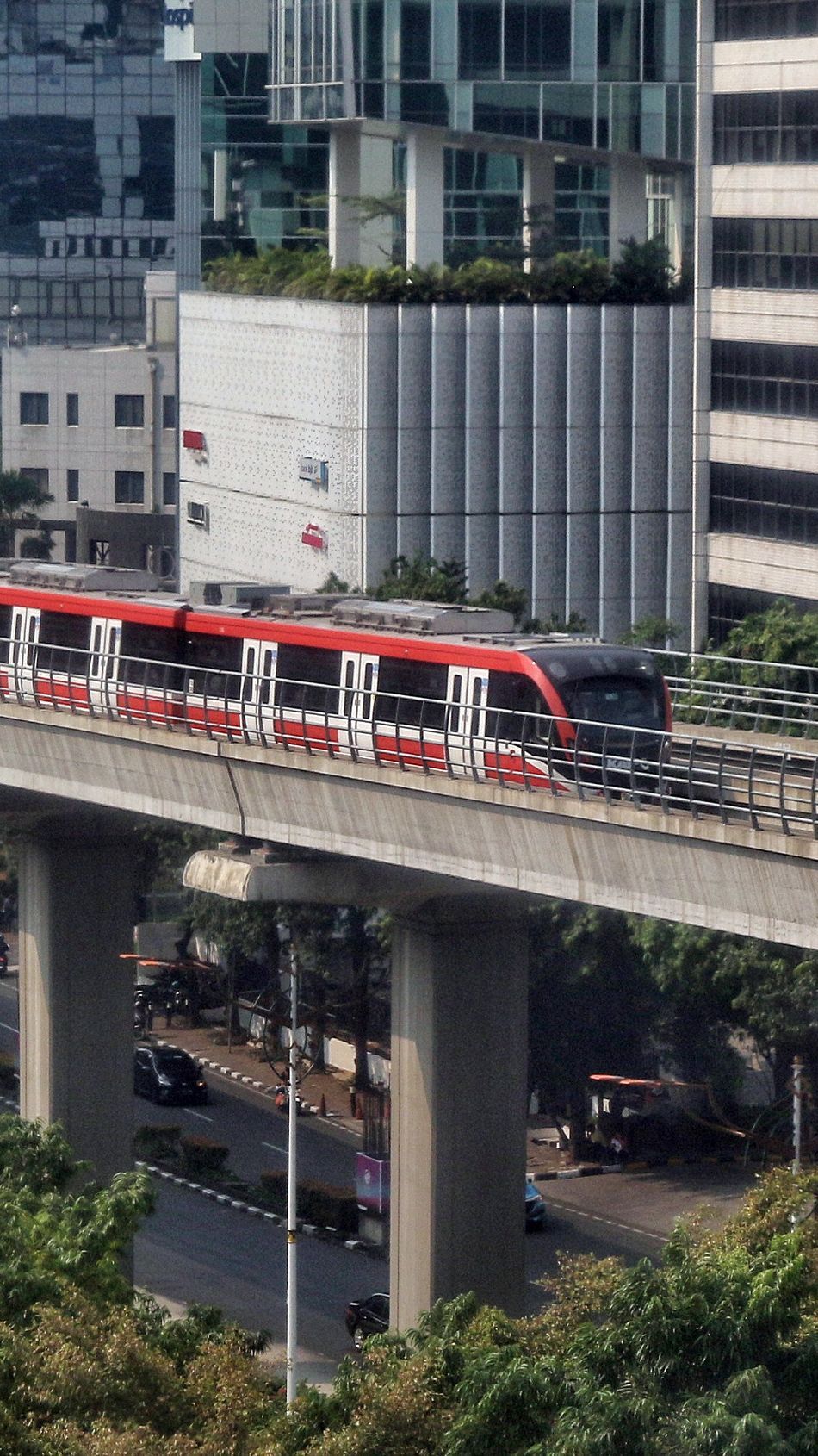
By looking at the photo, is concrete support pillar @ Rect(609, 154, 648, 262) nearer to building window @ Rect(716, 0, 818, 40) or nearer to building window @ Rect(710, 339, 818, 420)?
building window @ Rect(710, 339, 818, 420)

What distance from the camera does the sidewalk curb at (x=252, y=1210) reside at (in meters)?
60.2

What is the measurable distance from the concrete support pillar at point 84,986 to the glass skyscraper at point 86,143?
119 m

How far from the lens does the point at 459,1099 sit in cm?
4306

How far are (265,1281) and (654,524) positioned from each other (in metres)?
31.2

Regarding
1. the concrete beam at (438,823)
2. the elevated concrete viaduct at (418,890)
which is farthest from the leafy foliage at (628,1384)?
the elevated concrete viaduct at (418,890)

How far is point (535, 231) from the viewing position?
83000 millimetres

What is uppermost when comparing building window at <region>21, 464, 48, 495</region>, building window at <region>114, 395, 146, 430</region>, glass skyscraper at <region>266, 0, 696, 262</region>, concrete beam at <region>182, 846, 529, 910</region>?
glass skyscraper at <region>266, 0, 696, 262</region>

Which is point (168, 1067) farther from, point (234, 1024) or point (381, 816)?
point (381, 816)

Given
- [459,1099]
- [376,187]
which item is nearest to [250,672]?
[459,1099]

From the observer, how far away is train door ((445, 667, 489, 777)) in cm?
4059

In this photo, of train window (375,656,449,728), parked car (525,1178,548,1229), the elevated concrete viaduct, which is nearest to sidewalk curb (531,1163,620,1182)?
parked car (525,1178,548,1229)

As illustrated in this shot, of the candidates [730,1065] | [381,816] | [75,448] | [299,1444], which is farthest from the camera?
→ [75,448]

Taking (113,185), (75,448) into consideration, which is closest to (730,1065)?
(75,448)

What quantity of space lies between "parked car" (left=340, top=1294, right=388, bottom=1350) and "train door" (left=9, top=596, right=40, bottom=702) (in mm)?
12761
